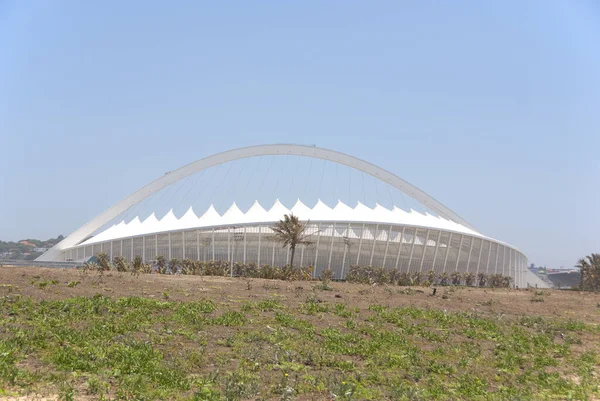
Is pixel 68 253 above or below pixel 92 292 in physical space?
below

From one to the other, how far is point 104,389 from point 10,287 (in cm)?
815

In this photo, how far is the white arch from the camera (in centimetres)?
7419

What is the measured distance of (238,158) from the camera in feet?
261


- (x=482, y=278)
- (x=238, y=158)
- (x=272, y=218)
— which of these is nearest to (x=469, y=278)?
(x=482, y=278)

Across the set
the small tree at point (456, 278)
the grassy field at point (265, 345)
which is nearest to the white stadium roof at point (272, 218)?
the small tree at point (456, 278)

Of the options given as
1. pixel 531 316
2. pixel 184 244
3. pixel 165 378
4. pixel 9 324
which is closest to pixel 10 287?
pixel 9 324

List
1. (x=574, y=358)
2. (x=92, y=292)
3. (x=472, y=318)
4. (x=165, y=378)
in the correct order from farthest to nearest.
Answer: (x=472, y=318) → (x=92, y=292) → (x=574, y=358) → (x=165, y=378)

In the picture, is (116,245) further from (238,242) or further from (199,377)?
(199,377)

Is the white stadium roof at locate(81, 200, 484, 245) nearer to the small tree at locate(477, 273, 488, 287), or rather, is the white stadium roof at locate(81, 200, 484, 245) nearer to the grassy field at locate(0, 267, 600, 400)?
the small tree at locate(477, 273, 488, 287)

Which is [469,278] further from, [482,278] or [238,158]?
[238,158]

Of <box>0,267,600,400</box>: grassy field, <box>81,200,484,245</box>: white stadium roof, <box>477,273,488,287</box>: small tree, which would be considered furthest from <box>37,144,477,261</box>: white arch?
<box>0,267,600,400</box>: grassy field

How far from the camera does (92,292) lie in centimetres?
1780

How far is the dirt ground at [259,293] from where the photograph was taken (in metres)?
18.2

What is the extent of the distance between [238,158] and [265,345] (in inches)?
2614
